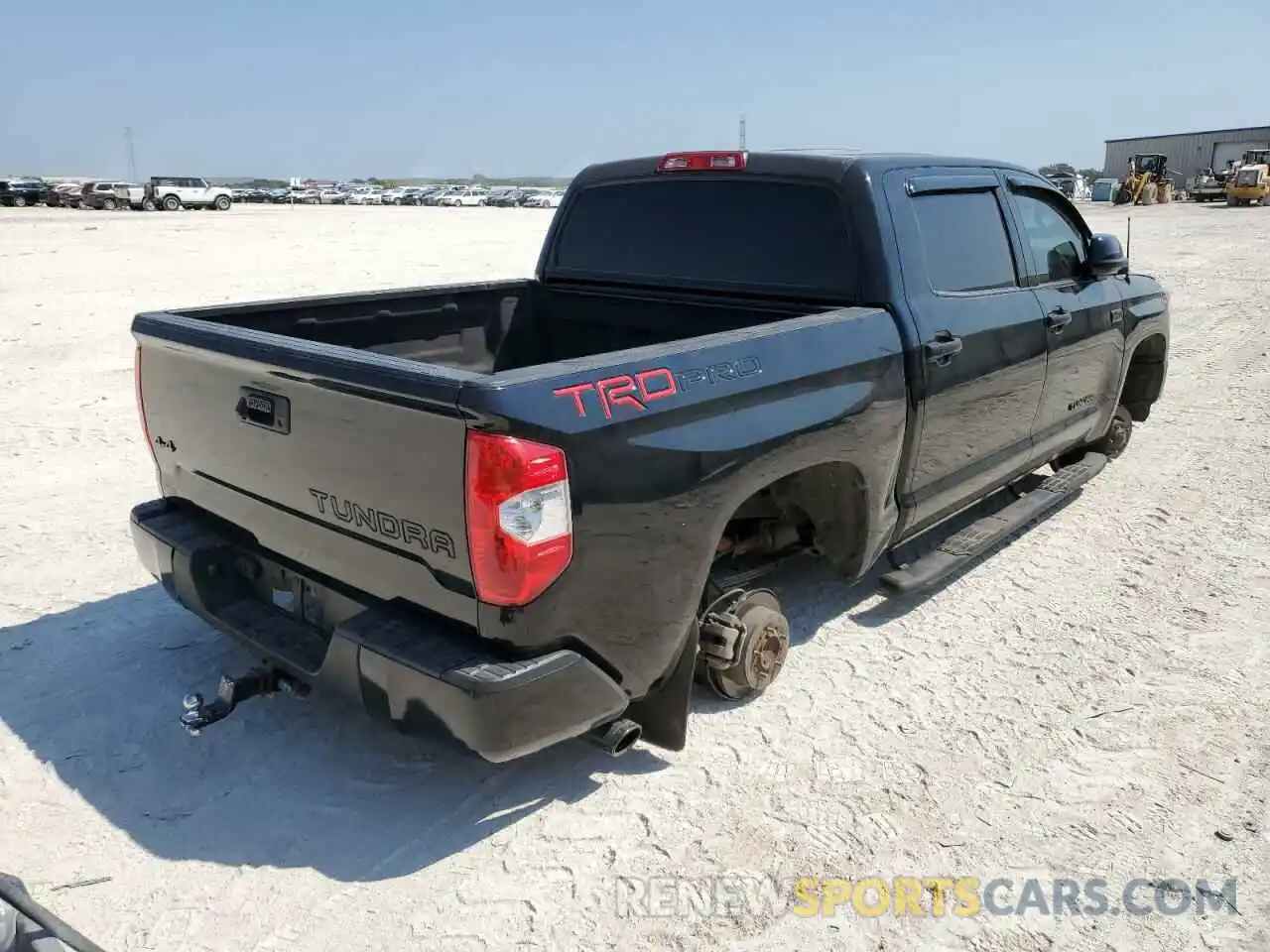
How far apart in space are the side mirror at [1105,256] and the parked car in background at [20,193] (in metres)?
55.4

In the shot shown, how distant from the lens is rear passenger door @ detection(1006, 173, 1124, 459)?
4906mm

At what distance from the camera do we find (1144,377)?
6.74m

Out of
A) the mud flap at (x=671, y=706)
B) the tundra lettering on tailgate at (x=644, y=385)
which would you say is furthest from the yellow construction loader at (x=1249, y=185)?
the mud flap at (x=671, y=706)

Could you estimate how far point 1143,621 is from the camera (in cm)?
440

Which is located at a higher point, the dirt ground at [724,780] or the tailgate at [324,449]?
the tailgate at [324,449]

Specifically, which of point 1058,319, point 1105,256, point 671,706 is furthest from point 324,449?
point 1105,256

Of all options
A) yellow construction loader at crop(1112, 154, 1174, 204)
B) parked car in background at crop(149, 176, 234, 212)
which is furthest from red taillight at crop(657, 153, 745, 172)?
yellow construction loader at crop(1112, 154, 1174, 204)

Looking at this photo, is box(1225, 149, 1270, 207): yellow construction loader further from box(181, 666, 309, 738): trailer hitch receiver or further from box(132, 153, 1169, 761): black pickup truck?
box(181, 666, 309, 738): trailer hitch receiver

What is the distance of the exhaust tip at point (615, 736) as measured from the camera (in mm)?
2939

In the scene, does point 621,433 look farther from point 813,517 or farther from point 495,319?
point 495,319

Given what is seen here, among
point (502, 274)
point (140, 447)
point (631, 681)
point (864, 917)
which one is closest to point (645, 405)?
point (631, 681)

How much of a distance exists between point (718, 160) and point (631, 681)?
239 centimetres

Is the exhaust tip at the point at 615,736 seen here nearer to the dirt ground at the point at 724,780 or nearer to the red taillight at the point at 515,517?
the dirt ground at the point at 724,780

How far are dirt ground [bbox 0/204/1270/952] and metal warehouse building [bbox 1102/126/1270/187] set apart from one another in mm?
64169
